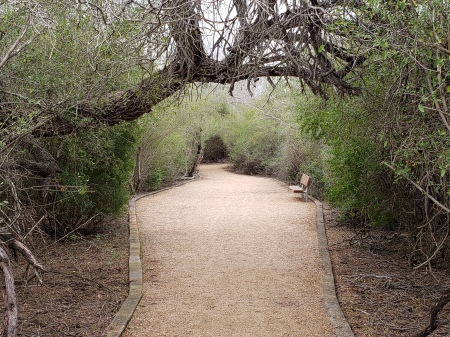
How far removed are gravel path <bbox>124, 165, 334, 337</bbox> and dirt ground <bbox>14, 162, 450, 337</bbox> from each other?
388mm

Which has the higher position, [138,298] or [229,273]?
[138,298]

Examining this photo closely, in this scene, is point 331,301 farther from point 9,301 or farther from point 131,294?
point 9,301

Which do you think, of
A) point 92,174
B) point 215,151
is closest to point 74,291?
point 92,174

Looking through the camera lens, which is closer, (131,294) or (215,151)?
(131,294)

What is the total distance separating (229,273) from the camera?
7.89 m

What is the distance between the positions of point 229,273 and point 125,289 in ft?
5.70

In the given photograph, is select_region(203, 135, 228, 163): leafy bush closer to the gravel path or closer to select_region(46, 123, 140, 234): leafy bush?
the gravel path

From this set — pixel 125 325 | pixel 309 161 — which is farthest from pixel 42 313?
pixel 309 161

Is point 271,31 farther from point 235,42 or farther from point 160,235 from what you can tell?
point 160,235

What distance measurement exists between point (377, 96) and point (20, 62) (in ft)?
15.3

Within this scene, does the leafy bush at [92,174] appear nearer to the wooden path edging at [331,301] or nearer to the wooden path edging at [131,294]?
the wooden path edging at [131,294]

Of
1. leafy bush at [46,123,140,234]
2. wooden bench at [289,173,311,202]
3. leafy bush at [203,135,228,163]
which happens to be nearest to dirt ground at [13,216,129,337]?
leafy bush at [46,123,140,234]

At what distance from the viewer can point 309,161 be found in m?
19.8

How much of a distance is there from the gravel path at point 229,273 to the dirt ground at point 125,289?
388 millimetres
